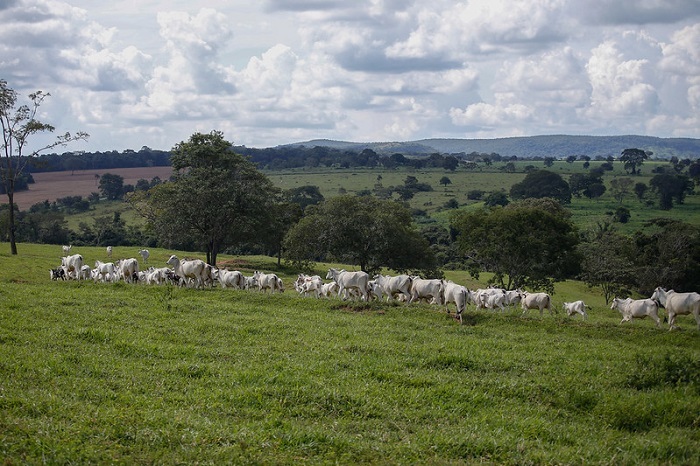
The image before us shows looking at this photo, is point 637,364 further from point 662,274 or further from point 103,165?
point 103,165

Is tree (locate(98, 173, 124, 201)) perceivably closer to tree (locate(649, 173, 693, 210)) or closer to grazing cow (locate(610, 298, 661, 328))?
tree (locate(649, 173, 693, 210))

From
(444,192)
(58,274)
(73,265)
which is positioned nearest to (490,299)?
(73,265)

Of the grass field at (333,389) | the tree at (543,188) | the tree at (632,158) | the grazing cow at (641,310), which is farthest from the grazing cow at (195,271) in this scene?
the tree at (632,158)

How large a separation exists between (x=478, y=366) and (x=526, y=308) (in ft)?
38.3

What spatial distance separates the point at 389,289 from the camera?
2295cm

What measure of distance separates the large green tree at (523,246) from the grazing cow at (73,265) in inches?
1017

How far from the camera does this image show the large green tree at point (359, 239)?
143 feet

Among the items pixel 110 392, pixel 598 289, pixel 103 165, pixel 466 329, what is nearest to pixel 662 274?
pixel 598 289

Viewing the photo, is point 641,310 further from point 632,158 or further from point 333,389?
point 632,158

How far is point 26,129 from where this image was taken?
1731 inches

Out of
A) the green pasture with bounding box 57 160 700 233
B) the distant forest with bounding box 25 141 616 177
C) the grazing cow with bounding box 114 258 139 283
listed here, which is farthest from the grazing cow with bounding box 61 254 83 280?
the distant forest with bounding box 25 141 616 177

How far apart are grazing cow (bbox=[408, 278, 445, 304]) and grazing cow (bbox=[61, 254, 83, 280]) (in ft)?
51.1

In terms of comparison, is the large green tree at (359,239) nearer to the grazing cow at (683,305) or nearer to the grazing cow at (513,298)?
the grazing cow at (513,298)

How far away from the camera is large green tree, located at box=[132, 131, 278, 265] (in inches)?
1734
